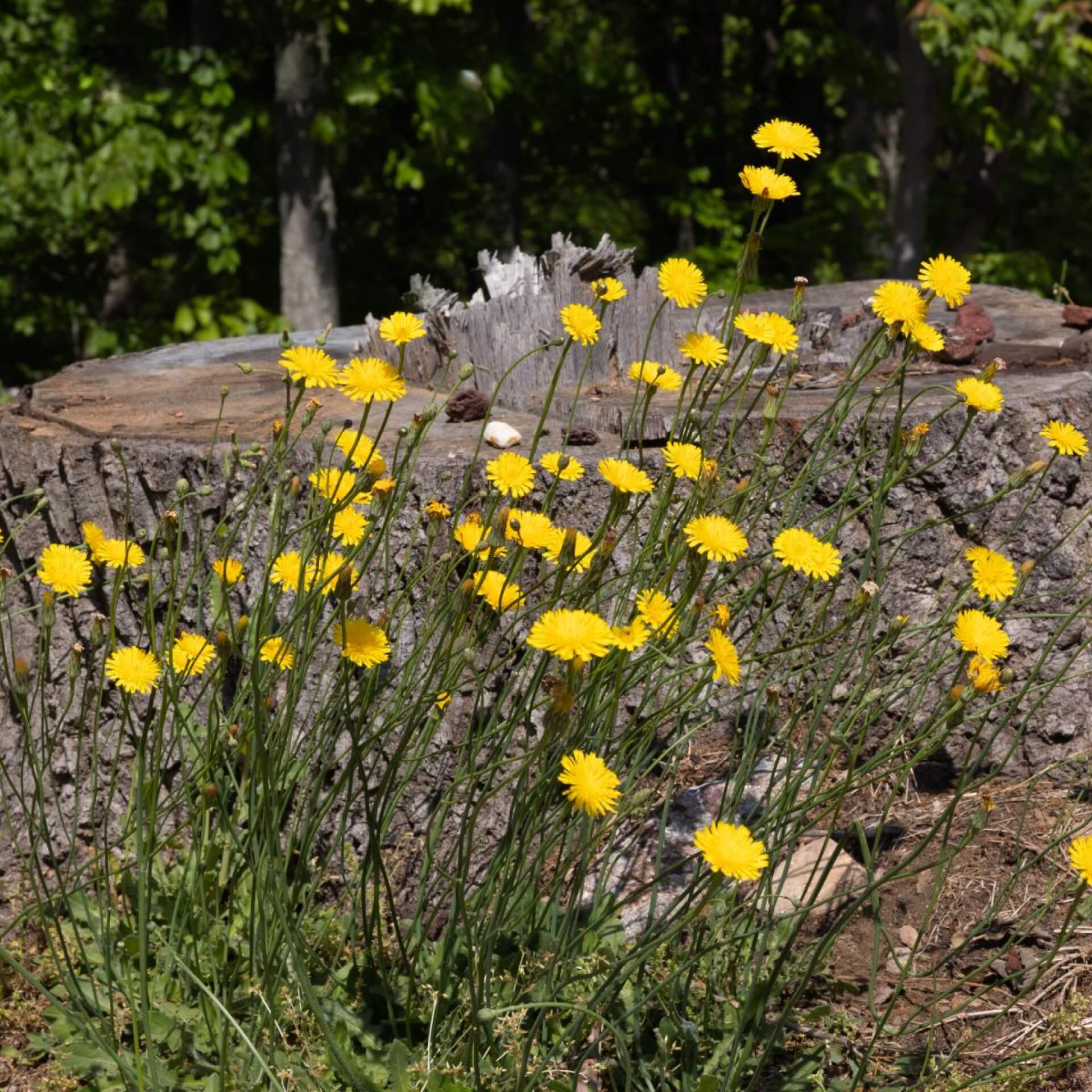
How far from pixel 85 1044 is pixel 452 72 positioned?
239 inches

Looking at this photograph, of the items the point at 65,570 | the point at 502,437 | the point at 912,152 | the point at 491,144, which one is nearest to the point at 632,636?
the point at 65,570

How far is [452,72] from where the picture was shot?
7.29 metres

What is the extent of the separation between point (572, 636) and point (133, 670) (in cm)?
75

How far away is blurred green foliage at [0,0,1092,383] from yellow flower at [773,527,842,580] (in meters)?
5.15

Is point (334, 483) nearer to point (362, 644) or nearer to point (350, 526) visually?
point (350, 526)

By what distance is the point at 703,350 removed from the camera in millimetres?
2070

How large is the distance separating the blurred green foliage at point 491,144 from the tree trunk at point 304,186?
145mm

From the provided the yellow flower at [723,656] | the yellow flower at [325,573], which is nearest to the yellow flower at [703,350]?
the yellow flower at [723,656]

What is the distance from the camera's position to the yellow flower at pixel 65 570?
6.79 ft

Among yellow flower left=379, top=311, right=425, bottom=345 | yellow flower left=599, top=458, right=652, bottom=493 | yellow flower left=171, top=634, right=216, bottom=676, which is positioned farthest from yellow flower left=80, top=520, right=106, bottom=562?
yellow flower left=599, top=458, right=652, bottom=493

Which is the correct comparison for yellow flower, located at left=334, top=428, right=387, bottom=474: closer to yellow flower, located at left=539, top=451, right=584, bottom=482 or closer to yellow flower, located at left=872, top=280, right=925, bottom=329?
yellow flower, located at left=539, top=451, right=584, bottom=482

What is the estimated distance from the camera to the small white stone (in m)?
2.88

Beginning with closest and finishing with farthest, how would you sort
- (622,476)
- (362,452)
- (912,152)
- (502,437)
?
(622,476) → (362,452) → (502,437) → (912,152)

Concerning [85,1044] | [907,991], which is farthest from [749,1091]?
[85,1044]
